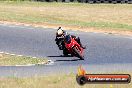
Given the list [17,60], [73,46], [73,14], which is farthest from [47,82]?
[73,14]

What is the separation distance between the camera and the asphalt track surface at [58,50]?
1616 centimetres

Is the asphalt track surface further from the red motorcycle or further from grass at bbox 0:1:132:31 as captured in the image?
grass at bbox 0:1:132:31

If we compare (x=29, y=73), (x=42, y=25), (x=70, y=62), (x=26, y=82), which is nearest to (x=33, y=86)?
(x=26, y=82)

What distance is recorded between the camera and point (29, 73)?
1526 centimetres

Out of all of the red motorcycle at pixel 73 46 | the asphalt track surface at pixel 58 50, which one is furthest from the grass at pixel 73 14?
the red motorcycle at pixel 73 46

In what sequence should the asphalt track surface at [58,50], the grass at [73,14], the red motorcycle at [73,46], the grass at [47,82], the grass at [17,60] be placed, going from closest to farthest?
the grass at [47,82]
the asphalt track surface at [58,50]
the grass at [17,60]
the red motorcycle at [73,46]
the grass at [73,14]

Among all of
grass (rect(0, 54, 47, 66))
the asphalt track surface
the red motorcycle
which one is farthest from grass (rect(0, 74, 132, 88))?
the red motorcycle

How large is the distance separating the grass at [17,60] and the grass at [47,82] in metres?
3.83

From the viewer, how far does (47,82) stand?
13492 millimetres

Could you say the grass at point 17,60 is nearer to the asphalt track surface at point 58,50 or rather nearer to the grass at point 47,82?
the asphalt track surface at point 58,50

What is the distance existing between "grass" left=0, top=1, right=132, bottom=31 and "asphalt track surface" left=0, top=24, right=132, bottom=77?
403 centimetres

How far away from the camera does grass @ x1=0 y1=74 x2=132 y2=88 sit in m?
12.8

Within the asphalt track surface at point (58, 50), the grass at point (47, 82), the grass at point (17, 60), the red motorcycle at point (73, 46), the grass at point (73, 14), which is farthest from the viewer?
the grass at point (73, 14)

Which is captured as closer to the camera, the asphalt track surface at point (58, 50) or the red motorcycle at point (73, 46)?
the asphalt track surface at point (58, 50)
